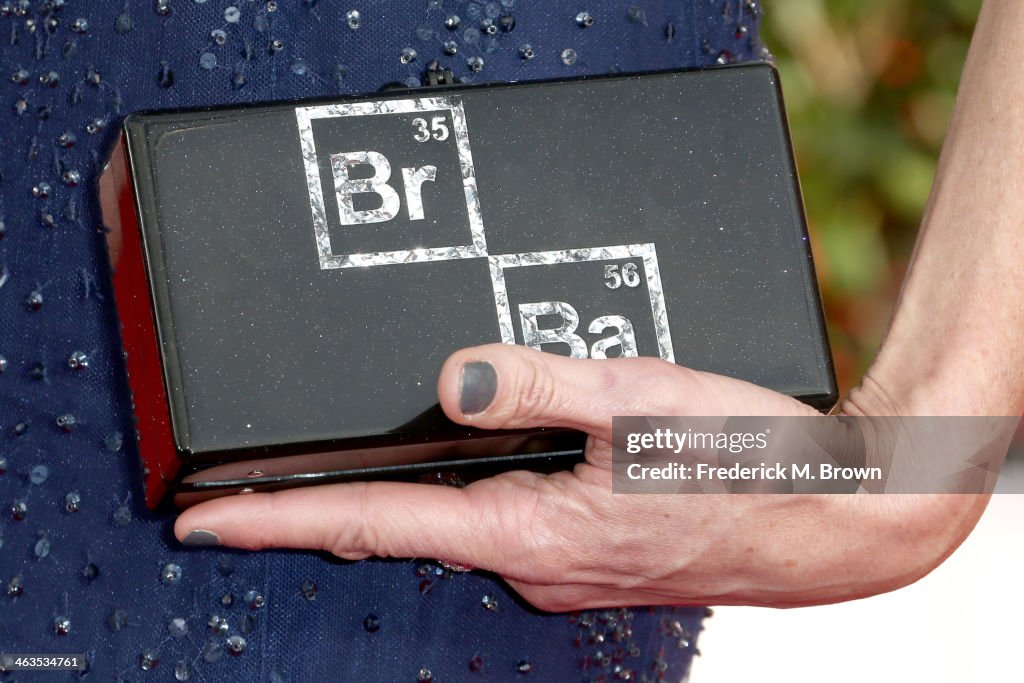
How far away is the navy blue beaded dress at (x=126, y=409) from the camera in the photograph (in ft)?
2.03

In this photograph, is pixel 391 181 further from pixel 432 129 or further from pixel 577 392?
pixel 577 392

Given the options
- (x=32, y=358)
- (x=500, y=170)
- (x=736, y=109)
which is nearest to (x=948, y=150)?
(x=736, y=109)

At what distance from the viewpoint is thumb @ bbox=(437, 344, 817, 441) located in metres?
0.54

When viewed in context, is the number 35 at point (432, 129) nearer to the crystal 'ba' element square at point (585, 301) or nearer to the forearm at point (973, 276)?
the crystal 'ba' element square at point (585, 301)

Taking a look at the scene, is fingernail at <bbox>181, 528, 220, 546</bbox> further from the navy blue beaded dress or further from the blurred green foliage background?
the blurred green foliage background

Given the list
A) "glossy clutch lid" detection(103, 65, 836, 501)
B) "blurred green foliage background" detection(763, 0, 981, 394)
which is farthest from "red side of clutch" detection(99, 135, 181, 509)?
"blurred green foliage background" detection(763, 0, 981, 394)

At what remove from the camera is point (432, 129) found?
609 mm

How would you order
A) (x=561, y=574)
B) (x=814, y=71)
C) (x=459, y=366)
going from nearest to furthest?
(x=459, y=366) < (x=561, y=574) < (x=814, y=71)

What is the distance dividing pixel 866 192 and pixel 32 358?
1.44m

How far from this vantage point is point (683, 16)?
2.30 feet

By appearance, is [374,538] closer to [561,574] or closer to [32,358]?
[561,574]

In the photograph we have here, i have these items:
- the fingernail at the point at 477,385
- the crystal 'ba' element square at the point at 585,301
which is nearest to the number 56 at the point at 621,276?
the crystal 'ba' element square at the point at 585,301

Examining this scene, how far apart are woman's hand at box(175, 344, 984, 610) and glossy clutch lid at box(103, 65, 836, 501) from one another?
41mm

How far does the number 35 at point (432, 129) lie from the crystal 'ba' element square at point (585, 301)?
7cm
